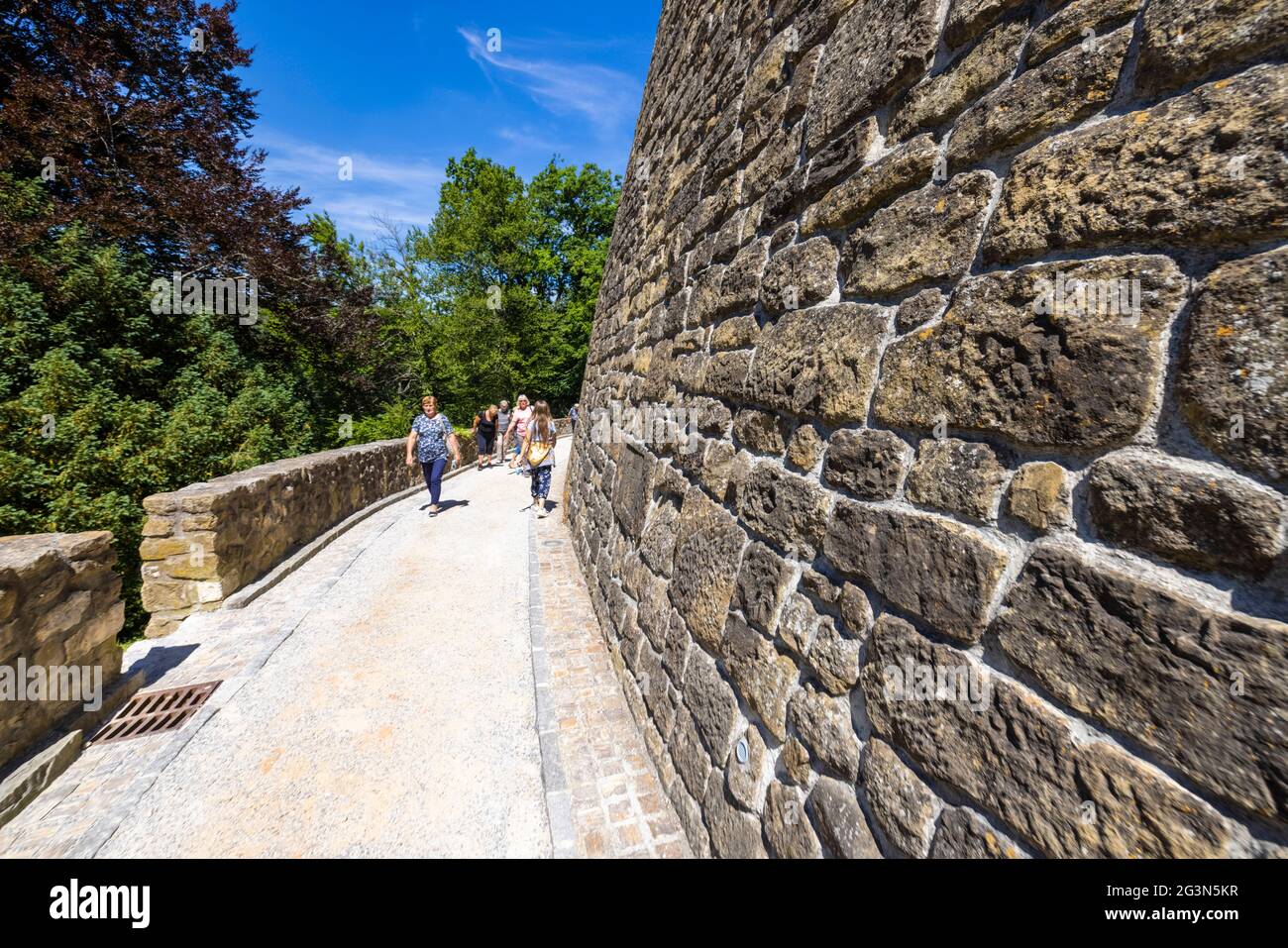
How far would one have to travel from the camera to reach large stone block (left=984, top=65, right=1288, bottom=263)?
798 millimetres

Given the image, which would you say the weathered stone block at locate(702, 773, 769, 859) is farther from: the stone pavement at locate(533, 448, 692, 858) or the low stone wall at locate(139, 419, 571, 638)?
the low stone wall at locate(139, 419, 571, 638)

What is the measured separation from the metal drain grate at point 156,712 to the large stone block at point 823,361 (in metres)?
3.92

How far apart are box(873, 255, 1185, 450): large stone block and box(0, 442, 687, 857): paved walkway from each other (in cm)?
228

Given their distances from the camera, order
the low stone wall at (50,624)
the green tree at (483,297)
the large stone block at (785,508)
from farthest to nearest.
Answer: the green tree at (483,297), the low stone wall at (50,624), the large stone block at (785,508)

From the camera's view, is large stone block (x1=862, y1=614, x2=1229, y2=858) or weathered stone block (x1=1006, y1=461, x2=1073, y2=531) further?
weathered stone block (x1=1006, y1=461, x2=1073, y2=531)

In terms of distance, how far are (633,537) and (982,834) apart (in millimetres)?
2665

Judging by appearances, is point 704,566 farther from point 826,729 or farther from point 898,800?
point 898,800

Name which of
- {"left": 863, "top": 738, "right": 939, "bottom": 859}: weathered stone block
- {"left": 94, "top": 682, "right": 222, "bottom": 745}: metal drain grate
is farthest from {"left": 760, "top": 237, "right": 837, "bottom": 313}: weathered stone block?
{"left": 94, "top": 682, "right": 222, "bottom": 745}: metal drain grate

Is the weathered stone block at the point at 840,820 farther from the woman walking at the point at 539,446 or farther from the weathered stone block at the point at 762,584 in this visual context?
the woman walking at the point at 539,446

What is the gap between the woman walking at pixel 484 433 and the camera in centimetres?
1288

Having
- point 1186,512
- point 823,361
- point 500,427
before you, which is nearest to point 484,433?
point 500,427

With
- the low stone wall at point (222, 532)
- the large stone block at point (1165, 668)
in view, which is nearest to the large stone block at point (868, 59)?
the large stone block at point (1165, 668)

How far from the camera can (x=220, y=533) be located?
418 centimetres
